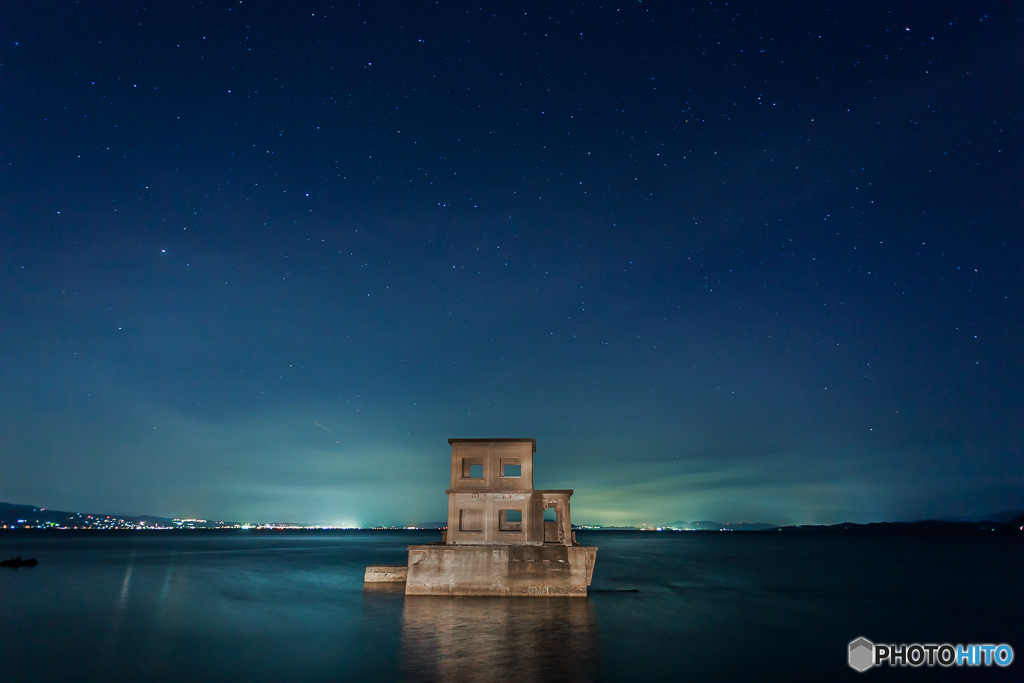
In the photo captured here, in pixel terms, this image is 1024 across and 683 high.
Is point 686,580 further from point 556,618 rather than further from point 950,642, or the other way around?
point 556,618

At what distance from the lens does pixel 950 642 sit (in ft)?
95.7

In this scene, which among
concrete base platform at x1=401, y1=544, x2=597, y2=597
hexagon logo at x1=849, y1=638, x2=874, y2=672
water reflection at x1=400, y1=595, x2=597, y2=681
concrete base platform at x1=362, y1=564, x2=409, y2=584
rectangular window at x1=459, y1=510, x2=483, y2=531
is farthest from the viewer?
concrete base platform at x1=362, y1=564, x2=409, y2=584

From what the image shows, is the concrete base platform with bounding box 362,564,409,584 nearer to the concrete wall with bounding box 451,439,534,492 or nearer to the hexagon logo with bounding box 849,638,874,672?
the concrete wall with bounding box 451,439,534,492

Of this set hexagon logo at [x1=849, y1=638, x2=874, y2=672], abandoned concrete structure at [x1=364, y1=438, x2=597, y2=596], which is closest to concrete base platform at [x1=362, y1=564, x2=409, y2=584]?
abandoned concrete structure at [x1=364, y1=438, x2=597, y2=596]

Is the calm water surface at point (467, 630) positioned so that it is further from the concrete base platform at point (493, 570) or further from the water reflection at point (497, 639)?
the concrete base platform at point (493, 570)

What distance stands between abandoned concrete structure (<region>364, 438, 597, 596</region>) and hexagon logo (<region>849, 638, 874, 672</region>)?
12.8 meters

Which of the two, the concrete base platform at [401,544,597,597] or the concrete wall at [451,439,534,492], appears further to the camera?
the concrete wall at [451,439,534,492]

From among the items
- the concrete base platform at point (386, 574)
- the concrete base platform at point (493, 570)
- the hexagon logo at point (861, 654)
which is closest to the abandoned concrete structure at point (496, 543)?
the concrete base platform at point (493, 570)

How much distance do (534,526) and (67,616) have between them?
25713mm

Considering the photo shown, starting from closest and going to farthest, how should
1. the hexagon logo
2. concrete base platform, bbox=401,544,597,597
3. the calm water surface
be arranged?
1. the calm water surface
2. the hexagon logo
3. concrete base platform, bbox=401,544,597,597

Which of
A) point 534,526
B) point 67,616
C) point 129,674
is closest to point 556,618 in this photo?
point 534,526

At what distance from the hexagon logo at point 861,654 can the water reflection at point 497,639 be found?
33.8 ft

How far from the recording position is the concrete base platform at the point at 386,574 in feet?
128

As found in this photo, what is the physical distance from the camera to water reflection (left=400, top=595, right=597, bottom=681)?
62.4ft
